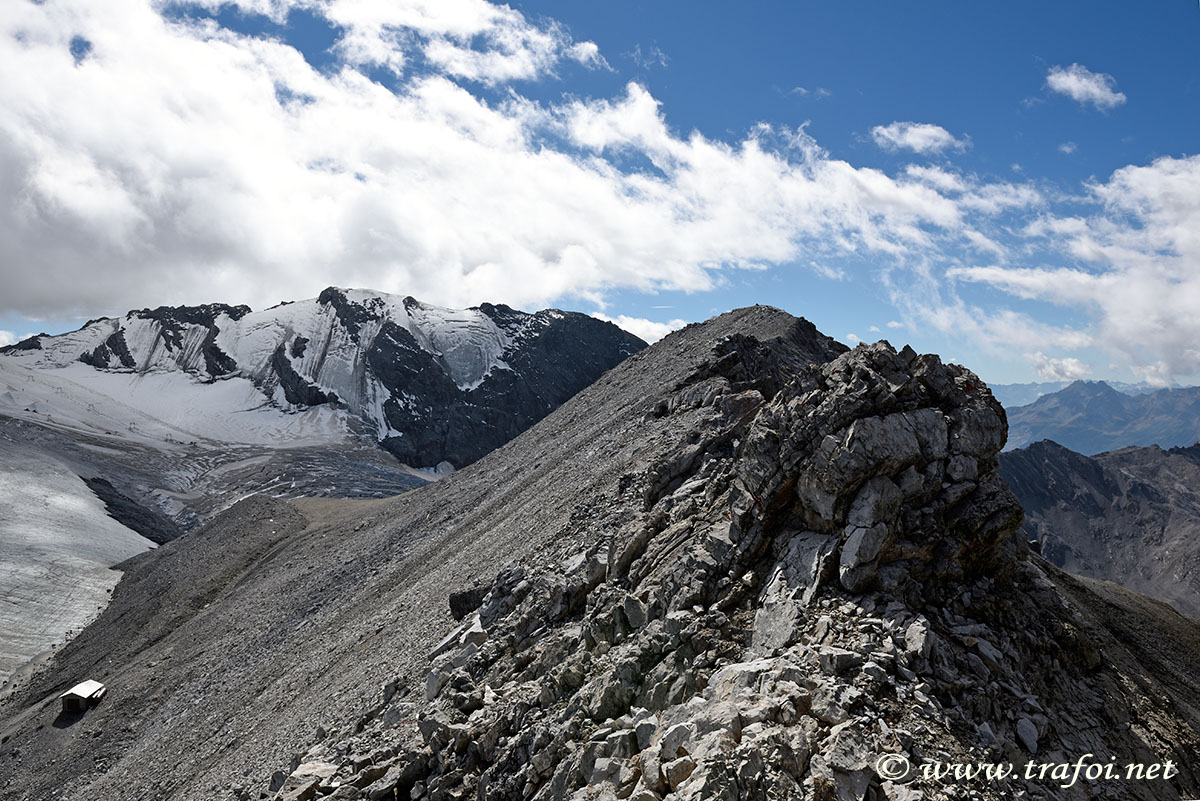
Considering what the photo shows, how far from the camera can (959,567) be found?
49.3ft

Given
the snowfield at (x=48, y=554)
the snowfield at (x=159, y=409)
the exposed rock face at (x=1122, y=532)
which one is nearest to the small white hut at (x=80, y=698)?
the snowfield at (x=48, y=554)

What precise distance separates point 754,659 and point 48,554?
264 feet

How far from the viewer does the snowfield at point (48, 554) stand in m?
55.2

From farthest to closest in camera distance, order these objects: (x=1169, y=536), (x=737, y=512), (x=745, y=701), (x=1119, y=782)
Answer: (x=1169, y=536) → (x=737, y=512) → (x=1119, y=782) → (x=745, y=701)

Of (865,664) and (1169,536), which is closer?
(865,664)

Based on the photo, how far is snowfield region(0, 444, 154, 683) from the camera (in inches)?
2172

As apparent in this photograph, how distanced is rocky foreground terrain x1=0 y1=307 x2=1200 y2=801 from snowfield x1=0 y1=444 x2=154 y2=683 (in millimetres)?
27415

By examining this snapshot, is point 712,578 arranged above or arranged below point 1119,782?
above

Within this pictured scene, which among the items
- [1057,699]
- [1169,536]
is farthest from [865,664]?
[1169,536]

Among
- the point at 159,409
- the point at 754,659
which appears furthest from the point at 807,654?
the point at 159,409

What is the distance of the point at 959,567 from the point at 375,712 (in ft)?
60.1

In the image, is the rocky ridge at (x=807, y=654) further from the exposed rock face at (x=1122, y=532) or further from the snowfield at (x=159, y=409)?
the exposed rock face at (x=1122, y=532)

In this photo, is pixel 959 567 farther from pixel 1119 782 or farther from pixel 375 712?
pixel 375 712

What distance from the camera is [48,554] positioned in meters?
66.0
